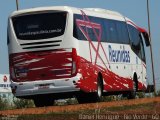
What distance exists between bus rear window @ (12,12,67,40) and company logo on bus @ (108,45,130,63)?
15.7 feet

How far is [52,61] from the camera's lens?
24.8 m

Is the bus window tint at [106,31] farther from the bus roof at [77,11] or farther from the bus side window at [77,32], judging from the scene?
the bus roof at [77,11]

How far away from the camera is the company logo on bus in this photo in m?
29.4

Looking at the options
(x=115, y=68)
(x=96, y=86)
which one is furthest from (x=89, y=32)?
(x=115, y=68)

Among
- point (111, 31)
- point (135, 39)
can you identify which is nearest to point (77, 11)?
point (111, 31)

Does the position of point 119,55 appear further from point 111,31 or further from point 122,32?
point 111,31

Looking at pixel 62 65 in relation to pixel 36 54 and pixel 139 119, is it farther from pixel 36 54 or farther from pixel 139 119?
pixel 139 119

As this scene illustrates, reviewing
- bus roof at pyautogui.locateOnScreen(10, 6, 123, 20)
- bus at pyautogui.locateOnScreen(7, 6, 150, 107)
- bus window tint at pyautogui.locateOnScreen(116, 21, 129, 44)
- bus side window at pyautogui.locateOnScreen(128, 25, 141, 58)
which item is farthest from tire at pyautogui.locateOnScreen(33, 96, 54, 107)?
bus side window at pyautogui.locateOnScreen(128, 25, 141, 58)

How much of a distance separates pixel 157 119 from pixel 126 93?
19.0 metres

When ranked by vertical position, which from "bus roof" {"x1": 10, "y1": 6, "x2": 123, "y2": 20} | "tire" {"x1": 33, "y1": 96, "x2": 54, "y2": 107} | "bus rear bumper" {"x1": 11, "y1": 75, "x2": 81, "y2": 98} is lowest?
"tire" {"x1": 33, "y1": 96, "x2": 54, "y2": 107}

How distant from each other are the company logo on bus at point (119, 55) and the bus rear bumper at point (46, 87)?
16.0ft

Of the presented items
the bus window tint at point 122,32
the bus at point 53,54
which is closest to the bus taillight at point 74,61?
the bus at point 53,54

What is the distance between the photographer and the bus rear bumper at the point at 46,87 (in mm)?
24672

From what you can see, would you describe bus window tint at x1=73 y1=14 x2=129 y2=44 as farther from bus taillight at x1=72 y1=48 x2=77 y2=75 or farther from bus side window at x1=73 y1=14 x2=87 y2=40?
bus taillight at x1=72 y1=48 x2=77 y2=75
